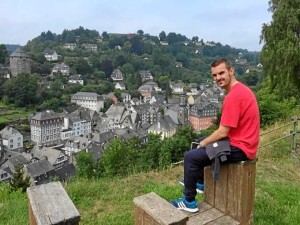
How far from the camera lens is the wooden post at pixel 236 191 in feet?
7.32

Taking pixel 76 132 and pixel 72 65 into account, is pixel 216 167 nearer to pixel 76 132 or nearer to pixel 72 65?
pixel 76 132

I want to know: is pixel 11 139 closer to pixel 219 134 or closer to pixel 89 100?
pixel 89 100

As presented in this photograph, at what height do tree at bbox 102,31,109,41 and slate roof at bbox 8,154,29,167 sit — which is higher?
tree at bbox 102,31,109,41

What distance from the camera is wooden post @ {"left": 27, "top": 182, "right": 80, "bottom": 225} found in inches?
54.2

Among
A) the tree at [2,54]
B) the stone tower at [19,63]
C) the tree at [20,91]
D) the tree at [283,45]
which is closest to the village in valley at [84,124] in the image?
the stone tower at [19,63]

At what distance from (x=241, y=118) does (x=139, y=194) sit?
6.49 feet

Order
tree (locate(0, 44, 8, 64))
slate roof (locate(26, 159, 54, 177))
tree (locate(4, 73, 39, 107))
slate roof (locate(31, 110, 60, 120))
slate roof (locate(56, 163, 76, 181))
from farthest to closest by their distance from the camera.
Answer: tree (locate(0, 44, 8, 64)) < tree (locate(4, 73, 39, 107)) < slate roof (locate(31, 110, 60, 120)) < slate roof (locate(56, 163, 76, 181)) < slate roof (locate(26, 159, 54, 177))

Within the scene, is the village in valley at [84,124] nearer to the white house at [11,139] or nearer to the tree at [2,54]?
the white house at [11,139]

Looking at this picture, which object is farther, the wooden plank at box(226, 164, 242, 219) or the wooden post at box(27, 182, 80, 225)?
the wooden plank at box(226, 164, 242, 219)

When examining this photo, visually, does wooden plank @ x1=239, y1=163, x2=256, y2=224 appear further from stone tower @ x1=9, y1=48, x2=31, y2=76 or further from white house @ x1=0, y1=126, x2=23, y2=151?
stone tower @ x1=9, y1=48, x2=31, y2=76

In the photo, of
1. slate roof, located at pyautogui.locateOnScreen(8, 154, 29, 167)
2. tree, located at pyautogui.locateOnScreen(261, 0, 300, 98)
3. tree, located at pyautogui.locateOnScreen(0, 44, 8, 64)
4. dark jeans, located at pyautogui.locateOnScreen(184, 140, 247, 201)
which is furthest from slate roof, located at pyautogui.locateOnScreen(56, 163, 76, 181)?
tree, located at pyautogui.locateOnScreen(0, 44, 8, 64)

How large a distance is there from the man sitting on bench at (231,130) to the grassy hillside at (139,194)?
900 millimetres

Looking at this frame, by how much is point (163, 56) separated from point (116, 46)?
2110cm

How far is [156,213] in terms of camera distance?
5.43 feet
